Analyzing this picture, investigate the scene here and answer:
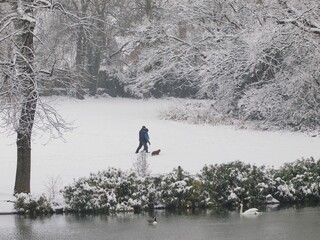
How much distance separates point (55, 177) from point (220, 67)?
56.2ft

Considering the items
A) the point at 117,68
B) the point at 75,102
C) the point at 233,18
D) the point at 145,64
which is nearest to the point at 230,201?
the point at 233,18

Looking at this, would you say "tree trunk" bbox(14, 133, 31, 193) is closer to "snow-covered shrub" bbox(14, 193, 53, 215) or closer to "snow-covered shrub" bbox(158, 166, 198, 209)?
"snow-covered shrub" bbox(14, 193, 53, 215)

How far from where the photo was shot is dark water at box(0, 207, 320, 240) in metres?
16.3

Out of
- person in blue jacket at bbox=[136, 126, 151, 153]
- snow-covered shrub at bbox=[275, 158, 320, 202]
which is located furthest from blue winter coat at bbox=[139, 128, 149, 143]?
snow-covered shrub at bbox=[275, 158, 320, 202]

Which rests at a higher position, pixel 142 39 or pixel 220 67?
pixel 142 39

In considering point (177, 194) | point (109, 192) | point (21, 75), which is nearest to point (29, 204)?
point (109, 192)

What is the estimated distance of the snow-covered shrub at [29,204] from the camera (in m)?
19.7

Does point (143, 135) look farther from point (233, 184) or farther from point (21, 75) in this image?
point (21, 75)

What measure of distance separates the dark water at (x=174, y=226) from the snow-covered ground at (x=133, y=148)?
9.07 ft

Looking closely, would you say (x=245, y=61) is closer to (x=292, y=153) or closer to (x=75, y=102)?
(x=292, y=153)

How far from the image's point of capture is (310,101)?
115 feet

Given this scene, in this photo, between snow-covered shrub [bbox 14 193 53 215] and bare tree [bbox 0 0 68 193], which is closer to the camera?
bare tree [bbox 0 0 68 193]

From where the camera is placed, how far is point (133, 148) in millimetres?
31500

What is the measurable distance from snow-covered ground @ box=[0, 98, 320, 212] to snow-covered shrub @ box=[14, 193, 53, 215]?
22.8 inches
